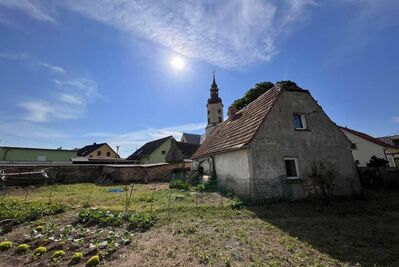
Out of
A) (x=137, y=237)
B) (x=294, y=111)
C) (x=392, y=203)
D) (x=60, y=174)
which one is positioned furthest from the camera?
(x=60, y=174)

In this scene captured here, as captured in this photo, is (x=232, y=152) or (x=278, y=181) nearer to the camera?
(x=278, y=181)

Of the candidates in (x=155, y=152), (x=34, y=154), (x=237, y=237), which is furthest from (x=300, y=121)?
(x=34, y=154)

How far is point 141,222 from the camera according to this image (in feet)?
24.7

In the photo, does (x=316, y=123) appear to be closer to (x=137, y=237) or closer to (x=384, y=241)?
(x=384, y=241)

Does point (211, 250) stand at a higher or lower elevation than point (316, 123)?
lower

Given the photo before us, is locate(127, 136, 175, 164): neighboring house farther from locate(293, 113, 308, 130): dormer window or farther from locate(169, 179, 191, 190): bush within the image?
locate(293, 113, 308, 130): dormer window

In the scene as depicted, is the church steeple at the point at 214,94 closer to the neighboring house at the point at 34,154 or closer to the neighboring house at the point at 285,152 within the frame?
the neighboring house at the point at 34,154

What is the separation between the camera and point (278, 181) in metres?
11.1

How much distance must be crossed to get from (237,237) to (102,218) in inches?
191

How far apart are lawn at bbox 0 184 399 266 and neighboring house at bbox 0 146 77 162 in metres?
28.6

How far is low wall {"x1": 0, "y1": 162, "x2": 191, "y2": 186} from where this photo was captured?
20938 mm

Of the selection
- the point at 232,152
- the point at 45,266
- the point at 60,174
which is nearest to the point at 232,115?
the point at 232,152

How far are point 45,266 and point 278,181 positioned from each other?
9743mm

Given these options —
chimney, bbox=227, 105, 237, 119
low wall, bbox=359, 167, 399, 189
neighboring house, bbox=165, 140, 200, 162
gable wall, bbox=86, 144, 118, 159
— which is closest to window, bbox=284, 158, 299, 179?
chimney, bbox=227, 105, 237, 119
